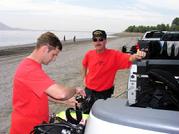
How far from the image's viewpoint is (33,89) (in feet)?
11.1

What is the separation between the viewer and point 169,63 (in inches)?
256

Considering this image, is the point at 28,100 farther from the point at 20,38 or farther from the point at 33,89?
the point at 20,38

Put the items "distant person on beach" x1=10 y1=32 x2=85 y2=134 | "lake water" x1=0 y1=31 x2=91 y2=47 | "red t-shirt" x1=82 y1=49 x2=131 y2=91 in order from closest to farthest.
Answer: "distant person on beach" x1=10 y1=32 x2=85 y2=134, "red t-shirt" x1=82 y1=49 x2=131 y2=91, "lake water" x1=0 y1=31 x2=91 y2=47

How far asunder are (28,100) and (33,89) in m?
0.16

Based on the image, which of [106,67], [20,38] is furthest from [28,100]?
[20,38]

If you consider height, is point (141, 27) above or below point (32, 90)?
below

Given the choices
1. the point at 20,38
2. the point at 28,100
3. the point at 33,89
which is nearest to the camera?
the point at 33,89

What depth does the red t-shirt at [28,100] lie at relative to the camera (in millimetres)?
3426

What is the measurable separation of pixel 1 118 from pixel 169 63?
159 inches

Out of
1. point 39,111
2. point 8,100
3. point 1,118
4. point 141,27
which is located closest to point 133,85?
point 1,118

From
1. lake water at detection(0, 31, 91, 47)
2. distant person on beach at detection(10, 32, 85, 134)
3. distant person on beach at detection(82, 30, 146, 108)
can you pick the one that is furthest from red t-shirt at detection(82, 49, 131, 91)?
lake water at detection(0, 31, 91, 47)

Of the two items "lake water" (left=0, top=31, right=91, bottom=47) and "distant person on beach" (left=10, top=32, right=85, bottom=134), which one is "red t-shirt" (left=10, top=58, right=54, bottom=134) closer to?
"distant person on beach" (left=10, top=32, right=85, bottom=134)

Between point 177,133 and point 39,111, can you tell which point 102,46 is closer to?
point 39,111

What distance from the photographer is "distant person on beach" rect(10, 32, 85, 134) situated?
338 cm
